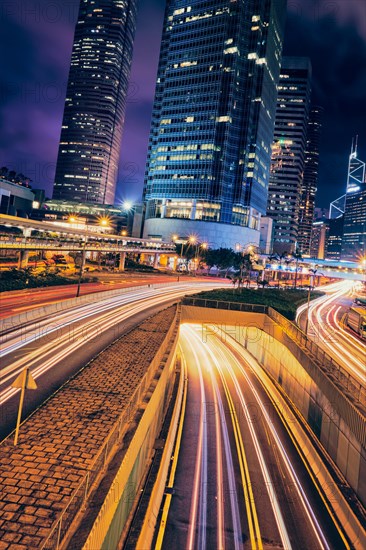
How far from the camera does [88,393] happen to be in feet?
48.9

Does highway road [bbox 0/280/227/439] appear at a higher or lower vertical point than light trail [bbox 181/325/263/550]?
higher

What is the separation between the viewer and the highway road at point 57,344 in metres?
15.2

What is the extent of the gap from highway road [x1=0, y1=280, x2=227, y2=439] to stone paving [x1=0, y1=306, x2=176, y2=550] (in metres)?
1.35

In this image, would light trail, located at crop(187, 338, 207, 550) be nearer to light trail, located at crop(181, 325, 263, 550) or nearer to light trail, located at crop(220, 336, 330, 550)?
light trail, located at crop(181, 325, 263, 550)

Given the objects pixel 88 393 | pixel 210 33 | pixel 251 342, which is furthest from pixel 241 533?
pixel 210 33

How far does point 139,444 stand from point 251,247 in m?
129

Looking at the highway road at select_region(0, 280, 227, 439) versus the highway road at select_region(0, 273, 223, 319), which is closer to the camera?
the highway road at select_region(0, 280, 227, 439)

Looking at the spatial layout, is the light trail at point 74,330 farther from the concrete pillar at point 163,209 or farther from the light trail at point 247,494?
the concrete pillar at point 163,209

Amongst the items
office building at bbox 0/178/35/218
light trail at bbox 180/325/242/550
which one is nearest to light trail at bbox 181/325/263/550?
light trail at bbox 180/325/242/550

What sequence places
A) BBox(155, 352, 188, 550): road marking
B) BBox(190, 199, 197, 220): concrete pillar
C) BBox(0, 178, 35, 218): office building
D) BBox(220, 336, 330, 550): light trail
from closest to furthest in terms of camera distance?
BBox(155, 352, 188, 550): road marking → BBox(220, 336, 330, 550): light trail → BBox(0, 178, 35, 218): office building → BBox(190, 199, 197, 220): concrete pillar

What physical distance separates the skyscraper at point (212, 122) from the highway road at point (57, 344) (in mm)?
93654

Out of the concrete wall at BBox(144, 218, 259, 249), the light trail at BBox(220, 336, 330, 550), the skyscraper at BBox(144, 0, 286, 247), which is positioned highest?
the skyscraper at BBox(144, 0, 286, 247)

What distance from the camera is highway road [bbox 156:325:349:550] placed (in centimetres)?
1216

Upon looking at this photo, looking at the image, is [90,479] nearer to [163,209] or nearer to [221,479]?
[221,479]
